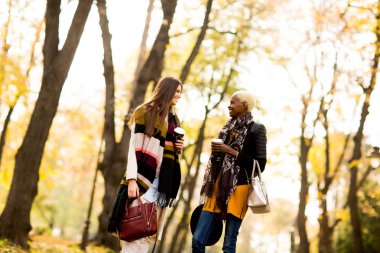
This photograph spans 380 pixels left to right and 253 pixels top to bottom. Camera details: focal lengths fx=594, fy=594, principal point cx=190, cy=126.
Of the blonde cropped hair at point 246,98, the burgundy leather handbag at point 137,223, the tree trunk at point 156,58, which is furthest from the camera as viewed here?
the tree trunk at point 156,58

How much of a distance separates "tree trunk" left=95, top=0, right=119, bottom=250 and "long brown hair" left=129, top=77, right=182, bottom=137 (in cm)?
589

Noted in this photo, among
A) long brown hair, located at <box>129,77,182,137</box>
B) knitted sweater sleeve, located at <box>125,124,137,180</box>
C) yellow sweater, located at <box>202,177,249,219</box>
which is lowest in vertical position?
yellow sweater, located at <box>202,177,249,219</box>

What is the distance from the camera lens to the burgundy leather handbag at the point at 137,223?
5273mm

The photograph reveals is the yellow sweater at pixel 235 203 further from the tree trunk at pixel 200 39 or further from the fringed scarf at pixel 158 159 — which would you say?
the tree trunk at pixel 200 39

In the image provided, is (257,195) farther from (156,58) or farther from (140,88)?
(140,88)

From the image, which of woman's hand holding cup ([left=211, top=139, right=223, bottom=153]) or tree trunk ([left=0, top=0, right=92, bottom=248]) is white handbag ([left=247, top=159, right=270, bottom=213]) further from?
tree trunk ([left=0, top=0, right=92, bottom=248])

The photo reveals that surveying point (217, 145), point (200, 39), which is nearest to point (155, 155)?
point (217, 145)

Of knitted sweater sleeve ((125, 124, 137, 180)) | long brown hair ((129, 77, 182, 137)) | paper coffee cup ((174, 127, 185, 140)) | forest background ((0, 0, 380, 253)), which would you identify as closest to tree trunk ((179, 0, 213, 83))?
forest background ((0, 0, 380, 253))

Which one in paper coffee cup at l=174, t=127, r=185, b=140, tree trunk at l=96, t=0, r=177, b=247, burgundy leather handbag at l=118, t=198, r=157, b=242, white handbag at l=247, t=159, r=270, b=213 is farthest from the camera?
tree trunk at l=96, t=0, r=177, b=247

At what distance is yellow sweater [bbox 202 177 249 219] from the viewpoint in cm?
605

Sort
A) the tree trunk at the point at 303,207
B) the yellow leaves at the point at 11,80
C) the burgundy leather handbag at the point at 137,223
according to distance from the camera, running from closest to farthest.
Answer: the burgundy leather handbag at the point at 137,223
the yellow leaves at the point at 11,80
the tree trunk at the point at 303,207

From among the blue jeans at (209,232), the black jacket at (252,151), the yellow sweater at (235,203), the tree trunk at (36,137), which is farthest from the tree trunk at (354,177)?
the blue jeans at (209,232)

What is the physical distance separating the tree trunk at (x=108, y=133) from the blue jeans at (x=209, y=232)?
6.27 meters

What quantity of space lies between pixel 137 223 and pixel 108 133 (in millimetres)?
9044
